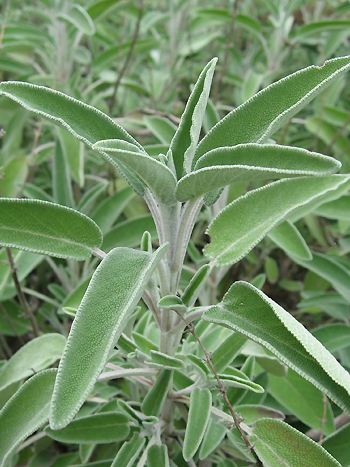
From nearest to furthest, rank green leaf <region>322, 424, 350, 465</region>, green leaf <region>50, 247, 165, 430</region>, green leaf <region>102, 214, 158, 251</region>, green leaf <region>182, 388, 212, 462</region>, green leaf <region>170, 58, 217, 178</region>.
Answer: green leaf <region>50, 247, 165, 430</region>, green leaf <region>170, 58, 217, 178</region>, green leaf <region>182, 388, 212, 462</region>, green leaf <region>322, 424, 350, 465</region>, green leaf <region>102, 214, 158, 251</region>

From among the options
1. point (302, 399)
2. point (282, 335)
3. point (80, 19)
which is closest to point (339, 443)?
point (302, 399)

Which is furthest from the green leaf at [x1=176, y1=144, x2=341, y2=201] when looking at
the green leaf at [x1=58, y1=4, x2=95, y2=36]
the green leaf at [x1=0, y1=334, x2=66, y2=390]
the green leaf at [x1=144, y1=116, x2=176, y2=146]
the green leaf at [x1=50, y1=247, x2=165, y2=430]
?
the green leaf at [x1=58, y1=4, x2=95, y2=36]

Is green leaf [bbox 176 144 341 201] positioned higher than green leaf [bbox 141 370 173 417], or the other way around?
green leaf [bbox 176 144 341 201]

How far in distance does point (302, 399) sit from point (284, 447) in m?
0.28

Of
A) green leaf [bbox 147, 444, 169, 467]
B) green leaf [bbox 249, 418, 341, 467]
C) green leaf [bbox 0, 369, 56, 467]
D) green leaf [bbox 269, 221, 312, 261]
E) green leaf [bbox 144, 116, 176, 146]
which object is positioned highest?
green leaf [bbox 144, 116, 176, 146]

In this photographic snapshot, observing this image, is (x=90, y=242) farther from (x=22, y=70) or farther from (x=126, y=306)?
(x=22, y=70)

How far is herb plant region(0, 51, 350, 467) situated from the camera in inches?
25.5

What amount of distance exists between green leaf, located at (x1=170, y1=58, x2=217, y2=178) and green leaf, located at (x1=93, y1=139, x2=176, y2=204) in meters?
0.04

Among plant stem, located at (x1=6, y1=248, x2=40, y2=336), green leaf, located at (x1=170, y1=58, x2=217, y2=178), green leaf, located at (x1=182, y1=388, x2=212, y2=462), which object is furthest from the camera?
plant stem, located at (x1=6, y1=248, x2=40, y2=336)

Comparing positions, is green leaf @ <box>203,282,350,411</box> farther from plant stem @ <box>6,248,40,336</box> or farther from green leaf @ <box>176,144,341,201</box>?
plant stem @ <box>6,248,40,336</box>

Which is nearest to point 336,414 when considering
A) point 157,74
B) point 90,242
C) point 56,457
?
point 56,457

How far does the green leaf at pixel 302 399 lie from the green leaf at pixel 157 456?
0.90 ft

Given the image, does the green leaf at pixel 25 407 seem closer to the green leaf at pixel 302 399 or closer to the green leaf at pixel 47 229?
the green leaf at pixel 47 229

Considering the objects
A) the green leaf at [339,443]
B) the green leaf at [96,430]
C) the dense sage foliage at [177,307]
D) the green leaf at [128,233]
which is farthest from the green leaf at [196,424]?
the green leaf at [128,233]
